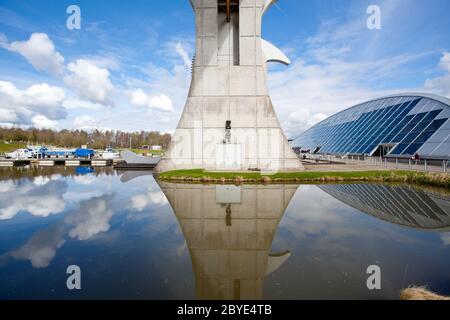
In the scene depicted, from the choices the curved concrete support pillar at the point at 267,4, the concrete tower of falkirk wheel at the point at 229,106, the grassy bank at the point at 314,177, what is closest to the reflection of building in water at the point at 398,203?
the grassy bank at the point at 314,177

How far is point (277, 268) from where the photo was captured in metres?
5.70

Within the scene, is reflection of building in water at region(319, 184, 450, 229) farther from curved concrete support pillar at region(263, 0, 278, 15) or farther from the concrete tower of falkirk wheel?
curved concrete support pillar at region(263, 0, 278, 15)

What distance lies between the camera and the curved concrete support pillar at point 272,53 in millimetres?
26531

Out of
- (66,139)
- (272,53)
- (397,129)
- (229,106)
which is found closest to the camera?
(229,106)

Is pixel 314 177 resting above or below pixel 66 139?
below

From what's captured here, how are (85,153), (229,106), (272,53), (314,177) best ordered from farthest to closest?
(85,153)
(272,53)
(229,106)
(314,177)

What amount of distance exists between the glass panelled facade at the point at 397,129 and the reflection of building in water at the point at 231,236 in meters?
23.9

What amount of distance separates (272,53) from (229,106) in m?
7.27

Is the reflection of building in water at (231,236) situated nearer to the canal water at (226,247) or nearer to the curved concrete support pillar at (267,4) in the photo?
the canal water at (226,247)

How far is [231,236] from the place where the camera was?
7.75m

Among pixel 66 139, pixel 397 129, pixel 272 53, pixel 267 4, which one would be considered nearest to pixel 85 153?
pixel 272 53

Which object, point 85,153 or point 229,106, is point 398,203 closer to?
point 229,106

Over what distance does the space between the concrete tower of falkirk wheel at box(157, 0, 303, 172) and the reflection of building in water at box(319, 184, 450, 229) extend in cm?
843
